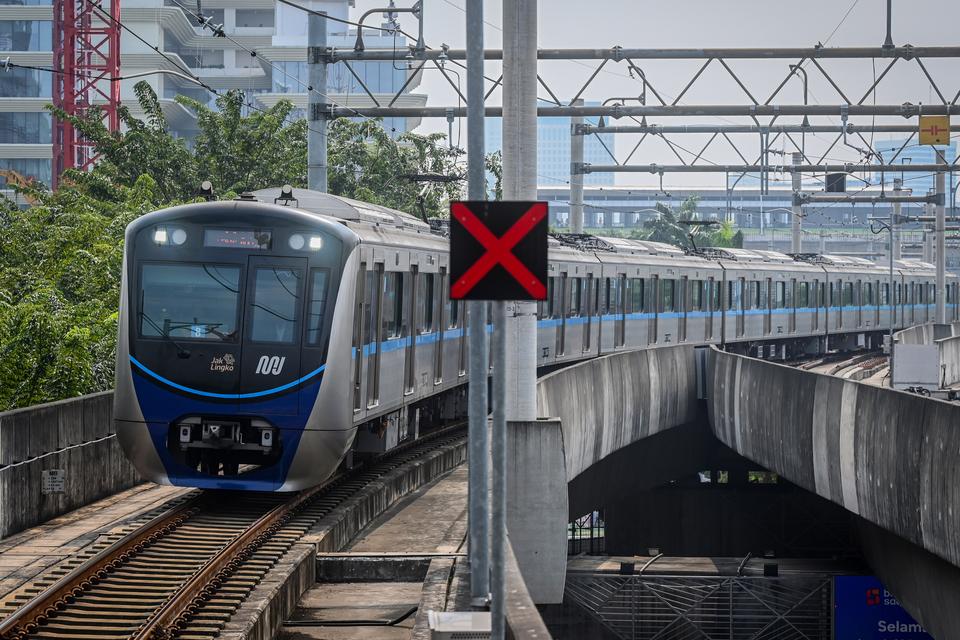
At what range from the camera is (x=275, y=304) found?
13.7 m

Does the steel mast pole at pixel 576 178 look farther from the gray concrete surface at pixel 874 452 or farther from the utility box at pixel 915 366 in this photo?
the gray concrete surface at pixel 874 452

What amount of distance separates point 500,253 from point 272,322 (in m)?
6.85

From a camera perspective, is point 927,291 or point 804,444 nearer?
point 804,444

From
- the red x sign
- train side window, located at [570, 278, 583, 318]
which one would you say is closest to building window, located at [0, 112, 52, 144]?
train side window, located at [570, 278, 583, 318]

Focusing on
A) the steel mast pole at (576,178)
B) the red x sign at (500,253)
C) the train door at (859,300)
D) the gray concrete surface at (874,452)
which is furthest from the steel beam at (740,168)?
the red x sign at (500,253)

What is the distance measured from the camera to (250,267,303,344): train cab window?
13.7 meters

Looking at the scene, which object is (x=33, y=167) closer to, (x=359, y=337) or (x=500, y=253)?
(x=359, y=337)

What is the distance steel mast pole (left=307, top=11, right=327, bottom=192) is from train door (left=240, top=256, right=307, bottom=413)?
321 inches

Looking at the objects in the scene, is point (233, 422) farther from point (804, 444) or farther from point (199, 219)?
point (804, 444)

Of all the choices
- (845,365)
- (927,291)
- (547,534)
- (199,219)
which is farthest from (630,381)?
(927,291)

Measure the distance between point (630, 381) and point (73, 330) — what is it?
9.57 meters

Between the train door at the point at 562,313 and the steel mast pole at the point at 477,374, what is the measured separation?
671 inches

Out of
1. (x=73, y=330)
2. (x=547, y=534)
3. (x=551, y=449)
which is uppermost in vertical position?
(x=73, y=330)

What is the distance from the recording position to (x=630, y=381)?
23.5 meters
